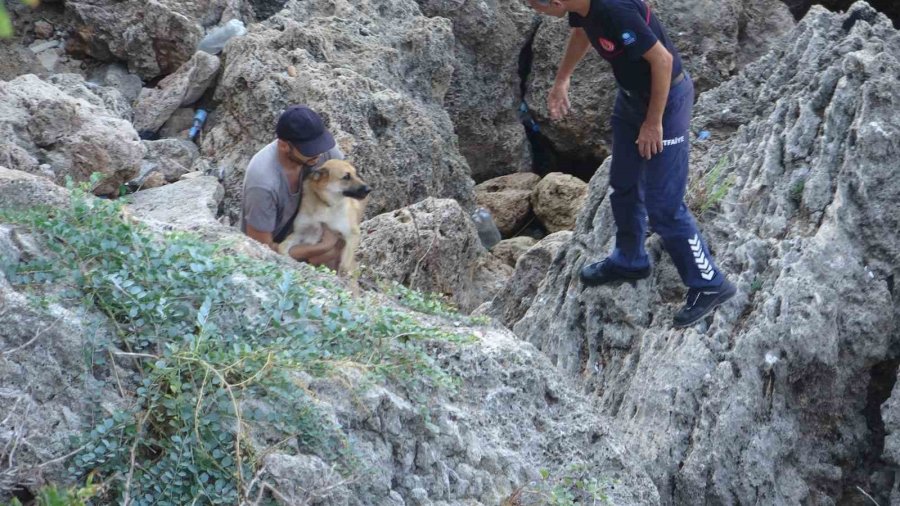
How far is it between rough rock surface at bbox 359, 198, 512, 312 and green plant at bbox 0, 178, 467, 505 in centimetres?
275

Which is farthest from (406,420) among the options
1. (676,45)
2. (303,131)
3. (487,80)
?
(676,45)

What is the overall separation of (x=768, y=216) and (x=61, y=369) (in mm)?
3926

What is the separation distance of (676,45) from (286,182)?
18.8ft

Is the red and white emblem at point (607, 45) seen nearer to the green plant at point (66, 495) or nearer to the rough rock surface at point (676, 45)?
the green plant at point (66, 495)

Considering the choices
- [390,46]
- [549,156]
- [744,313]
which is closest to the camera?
[744,313]

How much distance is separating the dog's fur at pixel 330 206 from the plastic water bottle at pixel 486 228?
3.29m

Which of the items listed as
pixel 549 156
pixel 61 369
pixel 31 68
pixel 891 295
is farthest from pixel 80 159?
pixel 549 156

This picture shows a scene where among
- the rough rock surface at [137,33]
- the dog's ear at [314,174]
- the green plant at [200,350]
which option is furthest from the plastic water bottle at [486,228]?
the green plant at [200,350]

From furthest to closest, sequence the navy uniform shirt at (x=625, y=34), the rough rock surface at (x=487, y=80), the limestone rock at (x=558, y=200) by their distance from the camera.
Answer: the rough rock surface at (x=487, y=80), the limestone rock at (x=558, y=200), the navy uniform shirt at (x=625, y=34)

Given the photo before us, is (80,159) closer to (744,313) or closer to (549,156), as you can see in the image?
(744,313)

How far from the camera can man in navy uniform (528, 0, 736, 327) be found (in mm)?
5457

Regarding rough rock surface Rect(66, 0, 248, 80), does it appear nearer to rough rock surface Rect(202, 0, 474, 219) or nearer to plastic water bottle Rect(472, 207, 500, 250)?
rough rock surface Rect(202, 0, 474, 219)

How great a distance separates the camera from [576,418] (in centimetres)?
436

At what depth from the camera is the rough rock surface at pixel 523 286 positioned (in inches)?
269
